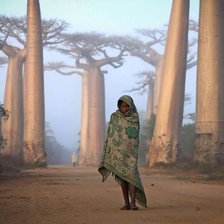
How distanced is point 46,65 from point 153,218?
38.3 metres

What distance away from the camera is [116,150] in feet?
19.5

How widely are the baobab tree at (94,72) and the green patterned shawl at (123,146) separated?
30.5 metres

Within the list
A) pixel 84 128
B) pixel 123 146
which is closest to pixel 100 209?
pixel 123 146

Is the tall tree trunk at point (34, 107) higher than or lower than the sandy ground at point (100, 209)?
higher

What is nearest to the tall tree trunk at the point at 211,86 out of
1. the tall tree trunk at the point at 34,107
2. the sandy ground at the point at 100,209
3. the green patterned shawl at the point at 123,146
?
the sandy ground at the point at 100,209

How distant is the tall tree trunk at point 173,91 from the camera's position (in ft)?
67.2

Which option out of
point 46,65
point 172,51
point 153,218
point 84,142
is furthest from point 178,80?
point 46,65

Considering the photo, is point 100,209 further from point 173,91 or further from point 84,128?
point 84,128

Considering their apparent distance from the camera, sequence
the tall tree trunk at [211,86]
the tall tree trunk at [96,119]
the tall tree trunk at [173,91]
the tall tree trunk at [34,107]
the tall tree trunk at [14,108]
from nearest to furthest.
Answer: the tall tree trunk at [211,86] → the tall tree trunk at [173,91] → the tall tree trunk at [34,107] → the tall tree trunk at [14,108] → the tall tree trunk at [96,119]

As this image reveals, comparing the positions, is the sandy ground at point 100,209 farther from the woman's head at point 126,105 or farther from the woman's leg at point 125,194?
the woman's head at point 126,105

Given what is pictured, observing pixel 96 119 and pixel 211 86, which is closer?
pixel 211 86

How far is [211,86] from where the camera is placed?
15.9 metres

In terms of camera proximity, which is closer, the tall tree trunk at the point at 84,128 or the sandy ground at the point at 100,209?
the sandy ground at the point at 100,209

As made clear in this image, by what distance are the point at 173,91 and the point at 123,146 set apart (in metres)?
14.9
